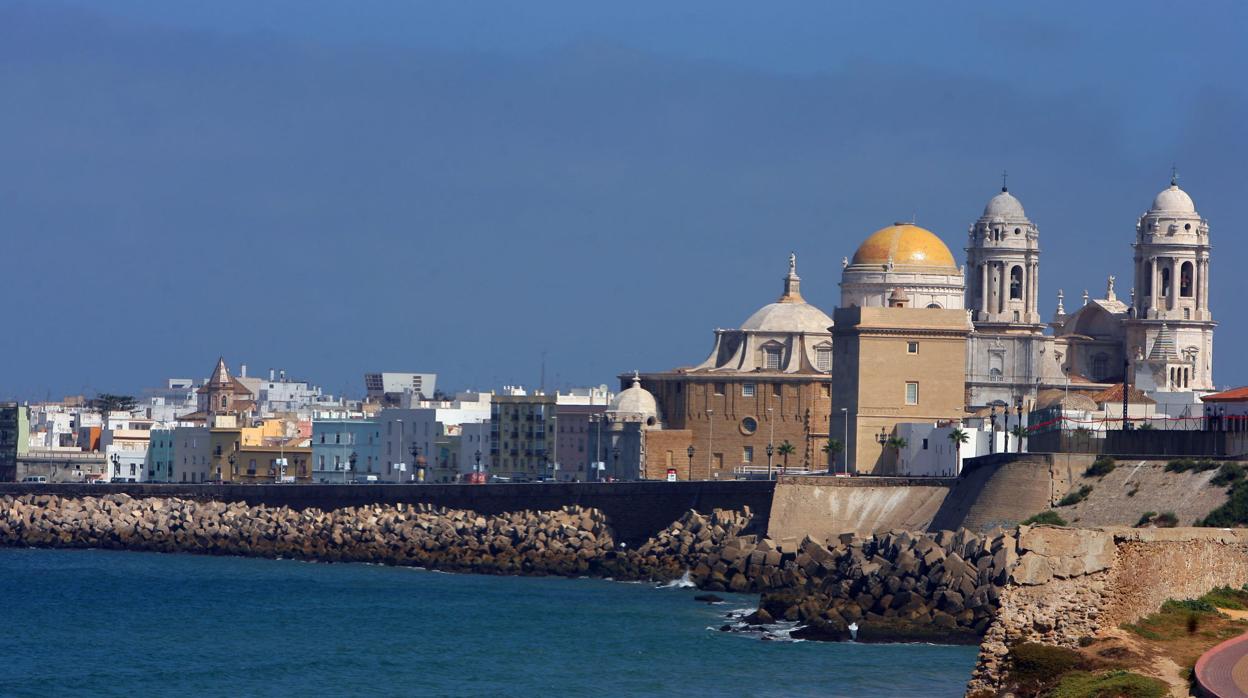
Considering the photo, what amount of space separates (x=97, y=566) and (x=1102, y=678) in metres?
50.0

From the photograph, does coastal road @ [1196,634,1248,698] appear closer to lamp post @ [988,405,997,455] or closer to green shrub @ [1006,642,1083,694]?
green shrub @ [1006,642,1083,694]

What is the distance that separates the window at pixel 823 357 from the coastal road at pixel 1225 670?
63.1m

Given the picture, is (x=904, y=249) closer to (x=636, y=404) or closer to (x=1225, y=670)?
(x=636, y=404)

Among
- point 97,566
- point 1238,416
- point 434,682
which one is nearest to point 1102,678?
point 434,682

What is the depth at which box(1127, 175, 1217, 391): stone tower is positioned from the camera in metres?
91.9

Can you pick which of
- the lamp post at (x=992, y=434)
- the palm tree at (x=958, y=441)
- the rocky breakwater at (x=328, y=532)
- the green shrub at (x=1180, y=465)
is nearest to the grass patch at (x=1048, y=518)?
the green shrub at (x=1180, y=465)

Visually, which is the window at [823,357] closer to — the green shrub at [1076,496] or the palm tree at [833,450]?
the palm tree at [833,450]

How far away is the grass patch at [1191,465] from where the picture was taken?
174 ft

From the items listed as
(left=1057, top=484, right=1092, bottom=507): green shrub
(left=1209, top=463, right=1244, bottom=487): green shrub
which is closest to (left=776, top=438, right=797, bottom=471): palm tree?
(left=1057, top=484, right=1092, bottom=507): green shrub

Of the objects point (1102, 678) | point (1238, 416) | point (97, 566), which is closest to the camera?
point (1102, 678)

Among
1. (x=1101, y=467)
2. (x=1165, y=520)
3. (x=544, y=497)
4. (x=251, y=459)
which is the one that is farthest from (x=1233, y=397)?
(x=251, y=459)

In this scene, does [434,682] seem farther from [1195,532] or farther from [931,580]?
[1195,532]

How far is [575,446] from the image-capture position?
99.9 meters

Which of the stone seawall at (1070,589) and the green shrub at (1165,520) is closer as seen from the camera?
the stone seawall at (1070,589)
